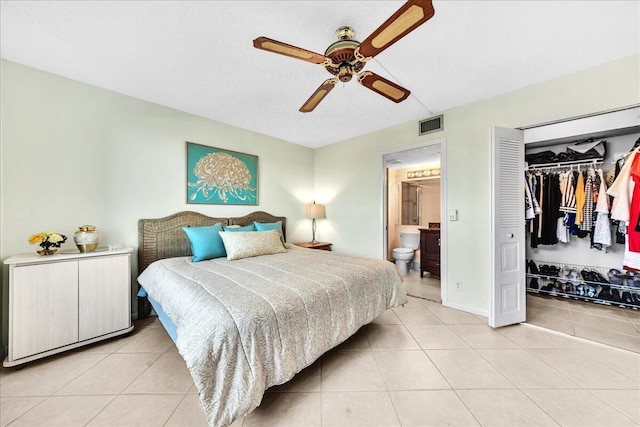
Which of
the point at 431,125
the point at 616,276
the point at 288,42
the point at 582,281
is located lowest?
the point at 582,281

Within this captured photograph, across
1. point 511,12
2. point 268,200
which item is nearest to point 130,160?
point 268,200

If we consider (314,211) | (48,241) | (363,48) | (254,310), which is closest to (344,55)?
(363,48)

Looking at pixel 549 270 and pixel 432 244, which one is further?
pixel 432 244

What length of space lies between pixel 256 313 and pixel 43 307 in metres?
1.94

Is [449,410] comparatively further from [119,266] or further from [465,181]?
[119,266]

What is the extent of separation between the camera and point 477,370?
1800mm

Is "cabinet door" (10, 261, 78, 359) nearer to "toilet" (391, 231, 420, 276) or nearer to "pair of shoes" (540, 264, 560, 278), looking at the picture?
"toilet" (391, 231, 420, 276)

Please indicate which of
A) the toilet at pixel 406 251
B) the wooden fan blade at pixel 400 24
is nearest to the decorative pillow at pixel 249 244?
the wooden fan blade at pixel 400 24

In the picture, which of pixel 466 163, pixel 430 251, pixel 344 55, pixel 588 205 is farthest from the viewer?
pixel 430 251

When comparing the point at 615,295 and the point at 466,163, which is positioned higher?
A: the point at 466,163

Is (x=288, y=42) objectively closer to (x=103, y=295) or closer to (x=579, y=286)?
(x=103, y=295)

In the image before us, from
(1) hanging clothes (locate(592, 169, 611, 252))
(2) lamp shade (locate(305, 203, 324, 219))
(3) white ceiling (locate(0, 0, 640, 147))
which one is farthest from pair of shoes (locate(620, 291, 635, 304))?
(2) lamp shade (locate(305, 203, 324, 219))

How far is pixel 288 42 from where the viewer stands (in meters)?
1.84

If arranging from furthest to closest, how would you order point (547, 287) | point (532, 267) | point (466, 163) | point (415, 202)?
point (415, 202)
point (532, 267)
point (547, 287)
point (466, 163)
